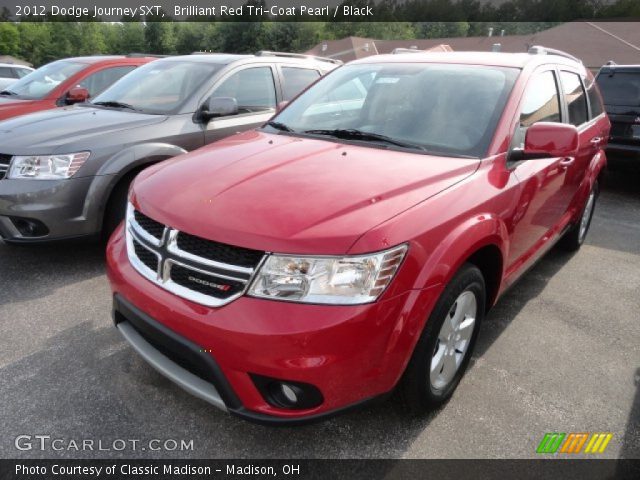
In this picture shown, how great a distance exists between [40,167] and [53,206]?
31 cm

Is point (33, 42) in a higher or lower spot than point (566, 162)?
higher

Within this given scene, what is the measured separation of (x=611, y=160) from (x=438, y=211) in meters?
6.03

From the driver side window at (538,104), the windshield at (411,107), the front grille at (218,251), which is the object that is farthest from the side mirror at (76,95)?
the driver side window at (538,104)

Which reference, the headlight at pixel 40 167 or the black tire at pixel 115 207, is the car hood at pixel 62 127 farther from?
the black tire at pixel 115 207

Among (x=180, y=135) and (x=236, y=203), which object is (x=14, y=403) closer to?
(x=236, y=203)

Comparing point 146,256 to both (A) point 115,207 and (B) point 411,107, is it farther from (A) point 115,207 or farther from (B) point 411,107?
(A) point 115,207

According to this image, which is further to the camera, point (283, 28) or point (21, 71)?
point (283, 28)

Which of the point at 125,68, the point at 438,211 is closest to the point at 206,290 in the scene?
the point at 438,211

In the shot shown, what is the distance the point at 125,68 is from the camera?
7328mm

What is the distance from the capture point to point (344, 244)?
5.83 feet

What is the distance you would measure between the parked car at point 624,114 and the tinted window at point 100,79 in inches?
279

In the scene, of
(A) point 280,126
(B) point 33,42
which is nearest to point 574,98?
(A) point 280,126

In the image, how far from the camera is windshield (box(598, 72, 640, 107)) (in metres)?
6.73

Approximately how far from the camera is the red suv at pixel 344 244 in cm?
179
